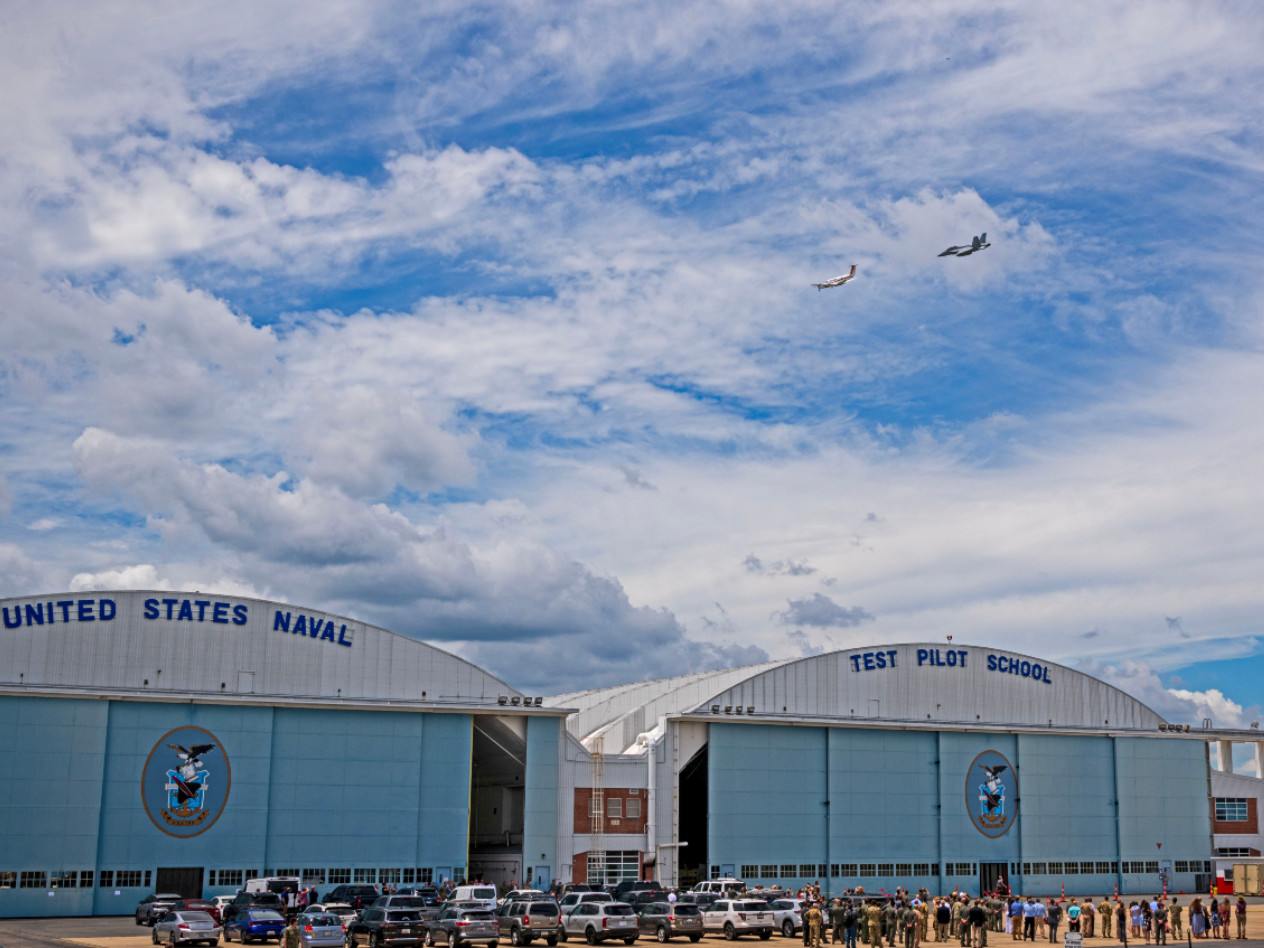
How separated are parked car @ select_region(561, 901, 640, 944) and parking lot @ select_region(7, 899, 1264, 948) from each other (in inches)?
51.1

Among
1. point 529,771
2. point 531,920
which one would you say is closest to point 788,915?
point 531,920

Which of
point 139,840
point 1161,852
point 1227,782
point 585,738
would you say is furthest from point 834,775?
point 139,840

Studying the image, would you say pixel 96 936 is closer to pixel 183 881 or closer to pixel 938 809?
pixel 183 881

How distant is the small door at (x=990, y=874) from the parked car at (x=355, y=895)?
3608 centimetres

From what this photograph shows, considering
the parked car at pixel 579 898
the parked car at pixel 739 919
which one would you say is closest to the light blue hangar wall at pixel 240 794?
the parked car at pixel 579 898

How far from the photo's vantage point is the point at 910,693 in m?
81.4

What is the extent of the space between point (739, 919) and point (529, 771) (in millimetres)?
19158

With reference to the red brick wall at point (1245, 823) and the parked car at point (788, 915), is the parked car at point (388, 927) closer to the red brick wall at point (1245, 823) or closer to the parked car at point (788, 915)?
the parked car at point (788, 915)

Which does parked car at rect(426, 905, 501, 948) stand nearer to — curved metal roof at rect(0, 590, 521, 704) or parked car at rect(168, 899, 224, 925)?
parked car at rect(168, 899, 224, 925)

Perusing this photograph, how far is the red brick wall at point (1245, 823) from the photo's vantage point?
291 feet

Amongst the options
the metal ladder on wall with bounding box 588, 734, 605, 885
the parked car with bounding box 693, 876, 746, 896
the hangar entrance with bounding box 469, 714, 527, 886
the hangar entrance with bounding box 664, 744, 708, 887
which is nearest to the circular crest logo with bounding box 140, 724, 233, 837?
the hangar entrance with bounding box 469, 714, 527, 886

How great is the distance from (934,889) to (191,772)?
4059 cm

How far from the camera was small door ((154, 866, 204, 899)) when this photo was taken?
208 ft

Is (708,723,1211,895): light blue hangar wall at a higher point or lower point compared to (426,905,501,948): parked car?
higher
